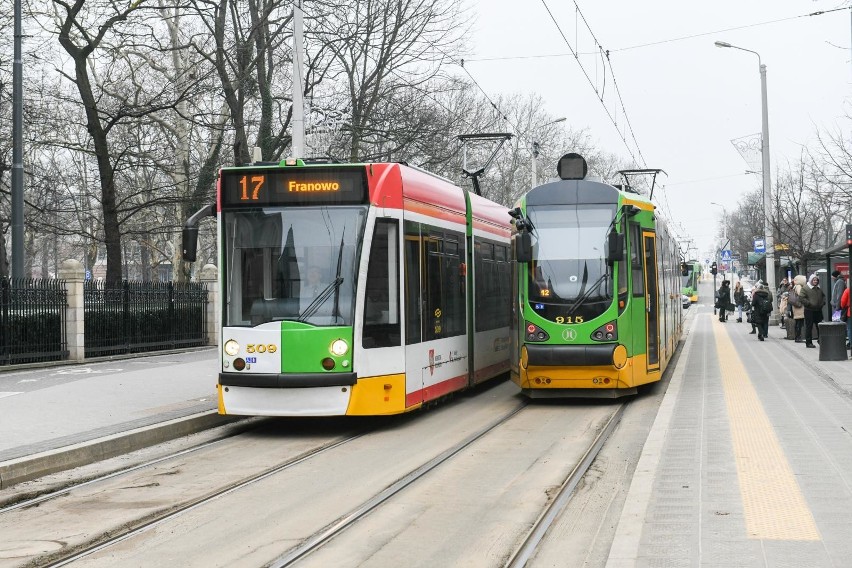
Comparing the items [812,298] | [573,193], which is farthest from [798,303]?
[573,193]

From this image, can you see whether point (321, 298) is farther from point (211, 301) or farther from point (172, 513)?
point (211, 301)

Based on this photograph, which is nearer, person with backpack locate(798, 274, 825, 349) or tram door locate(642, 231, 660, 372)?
tram door locate(642, 231, 660, 372)

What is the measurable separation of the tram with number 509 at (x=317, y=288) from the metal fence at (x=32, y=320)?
8698 millimetres

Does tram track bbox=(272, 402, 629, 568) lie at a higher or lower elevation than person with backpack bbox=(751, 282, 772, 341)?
lower

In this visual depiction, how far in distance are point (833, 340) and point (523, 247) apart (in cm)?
893

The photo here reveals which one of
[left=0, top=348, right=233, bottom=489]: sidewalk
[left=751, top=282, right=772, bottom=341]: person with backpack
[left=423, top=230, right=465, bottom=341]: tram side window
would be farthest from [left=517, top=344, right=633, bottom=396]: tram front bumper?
[left=751, top=282, right=772, bottom=341]: person with backpack

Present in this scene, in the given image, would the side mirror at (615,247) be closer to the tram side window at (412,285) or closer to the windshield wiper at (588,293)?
the windshield wiper at (588,293)

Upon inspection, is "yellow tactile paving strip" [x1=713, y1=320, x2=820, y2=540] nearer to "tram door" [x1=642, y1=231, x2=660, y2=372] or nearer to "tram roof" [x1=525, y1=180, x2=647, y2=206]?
"tram door" [x1=642, y1=231, x2=660, y2=372]

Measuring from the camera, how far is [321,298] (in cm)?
1223

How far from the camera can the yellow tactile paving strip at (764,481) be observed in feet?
22.7

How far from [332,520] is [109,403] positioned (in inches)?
314

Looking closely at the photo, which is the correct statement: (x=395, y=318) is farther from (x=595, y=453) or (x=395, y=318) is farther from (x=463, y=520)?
(x=463, y=520)

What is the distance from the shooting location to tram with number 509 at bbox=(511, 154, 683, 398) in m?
14.9

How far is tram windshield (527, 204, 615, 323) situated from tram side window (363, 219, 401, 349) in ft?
10.3
